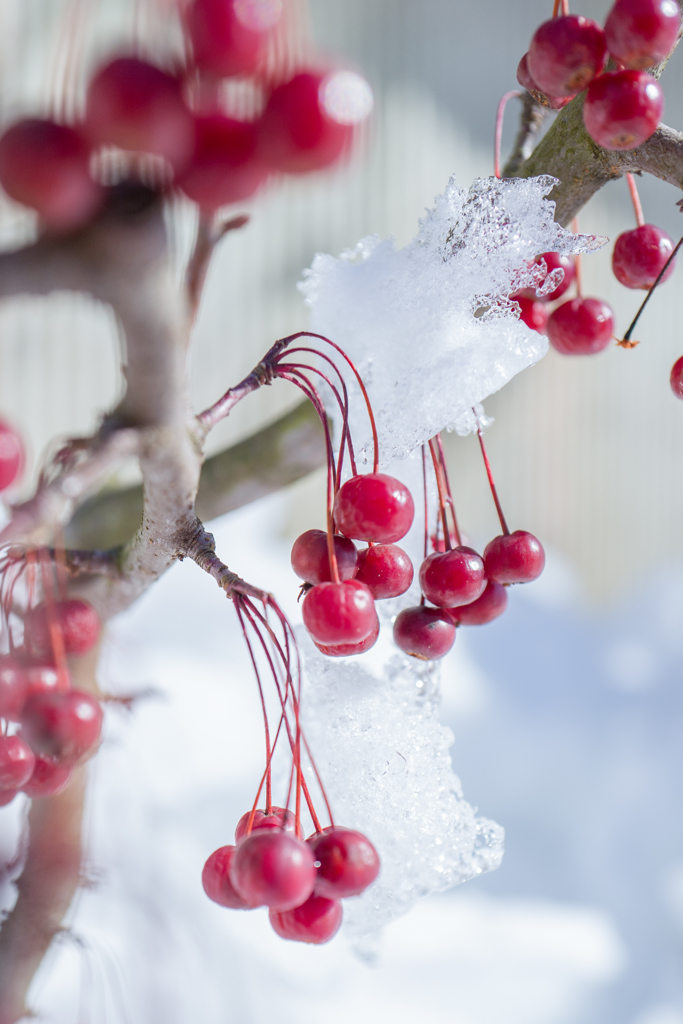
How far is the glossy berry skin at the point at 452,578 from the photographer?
223mm

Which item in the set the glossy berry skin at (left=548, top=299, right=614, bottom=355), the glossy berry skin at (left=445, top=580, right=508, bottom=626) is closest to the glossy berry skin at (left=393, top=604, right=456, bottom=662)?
the glossy berry skin at (left=445, top=580, right=508, bottom=626)

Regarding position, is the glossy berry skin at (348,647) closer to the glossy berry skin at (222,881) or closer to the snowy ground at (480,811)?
the glossy berry skin at (222,881)

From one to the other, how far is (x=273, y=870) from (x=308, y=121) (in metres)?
0.14

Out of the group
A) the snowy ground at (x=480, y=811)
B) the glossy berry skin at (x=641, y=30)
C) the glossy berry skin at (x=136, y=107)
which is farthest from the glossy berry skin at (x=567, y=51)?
the snowy ground at (x=480, y=811)

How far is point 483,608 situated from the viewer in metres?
0.25

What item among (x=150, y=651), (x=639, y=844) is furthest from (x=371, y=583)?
(x=639, y=844)

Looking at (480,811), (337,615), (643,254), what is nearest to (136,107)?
(337,615)

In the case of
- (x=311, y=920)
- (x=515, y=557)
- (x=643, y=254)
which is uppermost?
(x=643, y=254)

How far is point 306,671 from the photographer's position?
0.94 ft

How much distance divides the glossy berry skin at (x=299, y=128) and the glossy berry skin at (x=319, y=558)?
11 centimetres

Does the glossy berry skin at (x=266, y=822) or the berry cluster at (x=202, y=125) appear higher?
the berry cluster at (x=202, y=125)

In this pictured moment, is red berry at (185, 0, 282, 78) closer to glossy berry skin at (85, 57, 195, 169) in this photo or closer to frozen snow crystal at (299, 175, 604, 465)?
glossy berry skin at (85, 57, 195, 169)

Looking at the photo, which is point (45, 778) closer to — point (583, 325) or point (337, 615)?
point (337, 615)

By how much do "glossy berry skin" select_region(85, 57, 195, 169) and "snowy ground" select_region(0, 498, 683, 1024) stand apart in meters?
0.28
